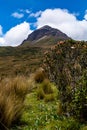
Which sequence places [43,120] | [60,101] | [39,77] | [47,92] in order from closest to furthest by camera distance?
1. [43,120]
2. [60,101]
3. [47,92]
4. [39,77]

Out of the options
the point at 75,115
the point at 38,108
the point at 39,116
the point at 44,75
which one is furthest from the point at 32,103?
the point at 44,75

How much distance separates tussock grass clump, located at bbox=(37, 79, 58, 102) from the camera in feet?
40.9

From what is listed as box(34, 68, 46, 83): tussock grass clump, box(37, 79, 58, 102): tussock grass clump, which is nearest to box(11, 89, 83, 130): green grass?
box(37, 79, 58, 102): tussock grass clump

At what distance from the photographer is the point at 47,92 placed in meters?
13.6

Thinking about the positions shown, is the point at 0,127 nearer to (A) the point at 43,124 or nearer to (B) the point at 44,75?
(A) the point at 43,124

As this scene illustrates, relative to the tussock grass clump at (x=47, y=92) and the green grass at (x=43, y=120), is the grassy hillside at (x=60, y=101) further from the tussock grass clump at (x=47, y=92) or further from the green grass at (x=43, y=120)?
the tussock grass clump at (x=47, y=92)

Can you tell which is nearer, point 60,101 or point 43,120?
point 43,120

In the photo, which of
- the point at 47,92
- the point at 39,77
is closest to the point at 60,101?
the point at 47,92

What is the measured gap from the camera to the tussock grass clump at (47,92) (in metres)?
12.5

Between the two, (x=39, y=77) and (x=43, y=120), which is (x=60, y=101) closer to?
(x=43, y=120)

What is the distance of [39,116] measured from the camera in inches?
376

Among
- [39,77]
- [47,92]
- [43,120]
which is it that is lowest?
[43,120]

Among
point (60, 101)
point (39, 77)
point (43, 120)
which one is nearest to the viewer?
point (43, 120)

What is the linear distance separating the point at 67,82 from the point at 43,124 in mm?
1358
